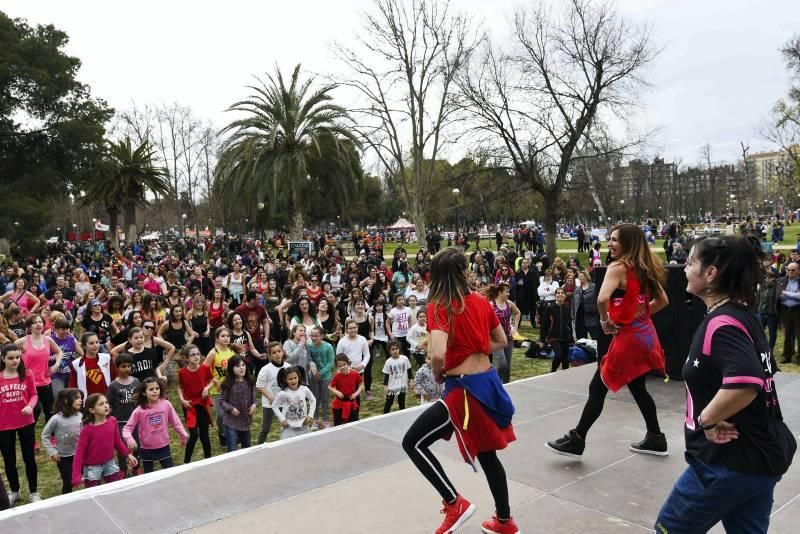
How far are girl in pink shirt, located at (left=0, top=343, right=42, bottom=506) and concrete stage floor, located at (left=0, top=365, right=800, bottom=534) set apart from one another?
7.18 ft

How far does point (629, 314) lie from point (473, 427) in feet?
5.12

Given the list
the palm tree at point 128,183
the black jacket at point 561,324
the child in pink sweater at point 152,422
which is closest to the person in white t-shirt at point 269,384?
the child in pink sweater at point 152,422

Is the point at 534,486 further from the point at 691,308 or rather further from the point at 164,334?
the point at 164,334

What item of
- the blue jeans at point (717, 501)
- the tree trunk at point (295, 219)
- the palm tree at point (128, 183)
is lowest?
the blue jeans at point (717, 501)

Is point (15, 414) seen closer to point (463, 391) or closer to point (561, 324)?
point (463, 391)

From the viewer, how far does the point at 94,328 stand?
9.60 m

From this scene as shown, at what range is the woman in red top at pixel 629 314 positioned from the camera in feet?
13.1

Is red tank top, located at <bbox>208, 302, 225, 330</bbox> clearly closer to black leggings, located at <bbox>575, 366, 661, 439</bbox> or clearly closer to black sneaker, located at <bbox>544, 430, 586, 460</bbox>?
black sneaker, located at <bbox>544, 430, 586, 460</bbox>

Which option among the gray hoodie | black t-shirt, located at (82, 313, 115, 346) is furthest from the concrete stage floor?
black t-shirt, located at (82, 313, 115, 346)

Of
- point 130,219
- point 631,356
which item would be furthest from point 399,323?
point 130,219

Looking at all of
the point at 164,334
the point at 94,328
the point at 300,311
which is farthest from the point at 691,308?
the point at 94,328

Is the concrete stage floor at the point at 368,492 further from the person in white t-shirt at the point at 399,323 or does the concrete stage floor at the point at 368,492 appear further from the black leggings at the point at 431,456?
the person in white t-shirt at the point at 399,323

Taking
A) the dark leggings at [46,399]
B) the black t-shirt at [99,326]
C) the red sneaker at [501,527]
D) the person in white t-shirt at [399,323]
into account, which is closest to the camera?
the red sneaker at [501,527]

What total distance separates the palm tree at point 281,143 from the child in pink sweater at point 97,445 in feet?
88.1
